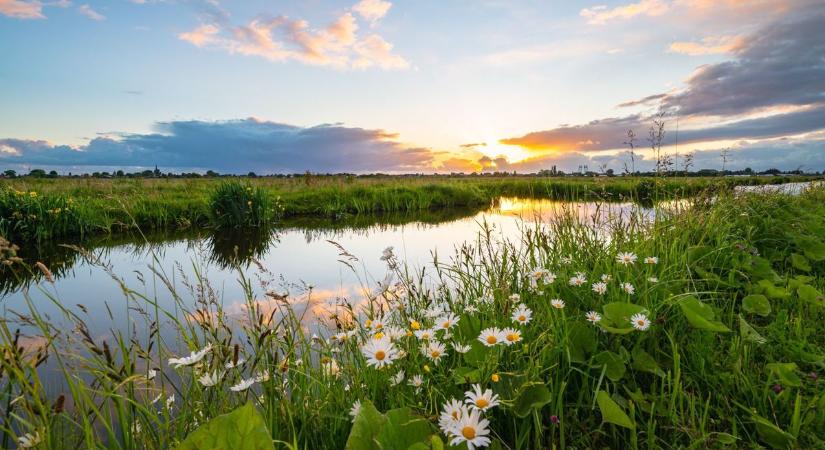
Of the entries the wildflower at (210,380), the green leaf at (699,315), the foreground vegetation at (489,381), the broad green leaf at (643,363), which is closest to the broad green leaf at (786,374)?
the foreground vegetation at (489,381)

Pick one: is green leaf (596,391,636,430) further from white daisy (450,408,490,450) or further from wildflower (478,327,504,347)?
white daisy (450,408,490,450)

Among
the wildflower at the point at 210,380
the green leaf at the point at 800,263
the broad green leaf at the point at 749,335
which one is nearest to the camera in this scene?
the wildflower at the point at 210,380

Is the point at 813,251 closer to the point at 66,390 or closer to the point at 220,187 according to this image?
the point at 66,390

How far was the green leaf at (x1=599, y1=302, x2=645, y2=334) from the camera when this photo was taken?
6.32 ft

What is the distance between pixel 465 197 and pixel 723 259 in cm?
2141

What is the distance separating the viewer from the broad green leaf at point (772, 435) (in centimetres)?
159

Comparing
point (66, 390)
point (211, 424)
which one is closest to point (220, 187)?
→ point (66, 390)

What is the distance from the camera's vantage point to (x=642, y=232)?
13.9 ft

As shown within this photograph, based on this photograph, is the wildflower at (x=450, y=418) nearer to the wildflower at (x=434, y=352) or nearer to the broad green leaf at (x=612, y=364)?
the wildflower at (x=434, y=352)

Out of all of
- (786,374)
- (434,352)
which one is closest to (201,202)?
(434,352)

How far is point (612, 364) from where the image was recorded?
1.87m

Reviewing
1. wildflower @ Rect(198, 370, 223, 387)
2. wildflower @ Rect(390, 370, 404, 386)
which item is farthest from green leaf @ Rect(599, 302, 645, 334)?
wildflower @ Rect(198, 370, 223, 387)

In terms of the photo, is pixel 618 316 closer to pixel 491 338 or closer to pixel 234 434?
pixel 491 338

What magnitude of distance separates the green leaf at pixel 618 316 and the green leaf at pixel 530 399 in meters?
0.54
